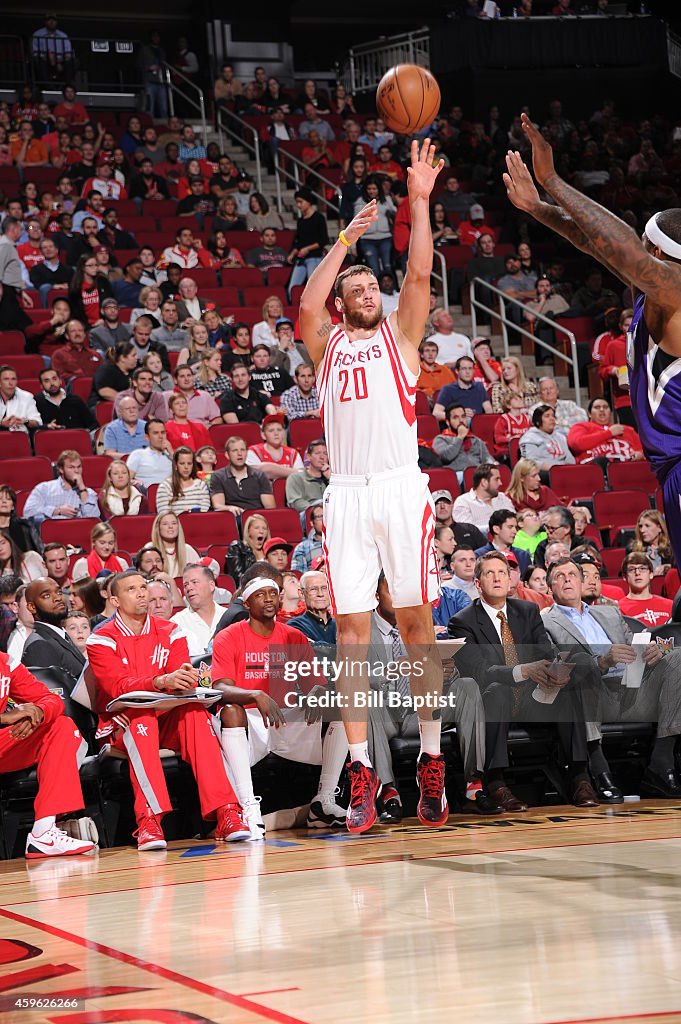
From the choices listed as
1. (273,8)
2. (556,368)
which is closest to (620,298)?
(556,368)

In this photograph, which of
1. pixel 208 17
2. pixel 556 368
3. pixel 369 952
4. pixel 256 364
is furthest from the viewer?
pixel 208 17

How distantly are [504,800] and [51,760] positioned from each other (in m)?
2.28

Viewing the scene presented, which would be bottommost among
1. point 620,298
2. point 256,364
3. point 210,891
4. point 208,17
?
point 210,891

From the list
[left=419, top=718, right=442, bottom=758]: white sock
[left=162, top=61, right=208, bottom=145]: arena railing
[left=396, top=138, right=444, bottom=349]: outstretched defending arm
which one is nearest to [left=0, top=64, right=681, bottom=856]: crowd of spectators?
[left=162, top=61, right=208, bottom=145]: arena railing

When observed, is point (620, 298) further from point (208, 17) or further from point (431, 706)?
point (431, 706)

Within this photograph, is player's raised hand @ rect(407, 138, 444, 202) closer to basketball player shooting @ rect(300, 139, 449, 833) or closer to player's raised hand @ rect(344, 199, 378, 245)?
basketball player shooting @ rect(300, 139, 449, 833)

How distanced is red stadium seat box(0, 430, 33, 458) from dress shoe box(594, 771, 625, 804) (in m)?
5.37

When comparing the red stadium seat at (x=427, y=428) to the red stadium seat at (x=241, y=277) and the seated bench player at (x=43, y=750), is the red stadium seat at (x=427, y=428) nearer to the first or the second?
the red stadium seat at (x=241, y=277)

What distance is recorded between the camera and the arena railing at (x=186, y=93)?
18.0 meters

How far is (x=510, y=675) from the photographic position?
6.99 metres

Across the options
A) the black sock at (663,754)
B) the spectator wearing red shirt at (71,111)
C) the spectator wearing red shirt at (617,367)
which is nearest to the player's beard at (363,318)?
the black sock at (663,754)

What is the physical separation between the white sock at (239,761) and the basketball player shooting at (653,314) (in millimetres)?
2854

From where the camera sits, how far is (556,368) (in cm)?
1466

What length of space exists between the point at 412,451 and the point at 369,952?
7.62 feet
